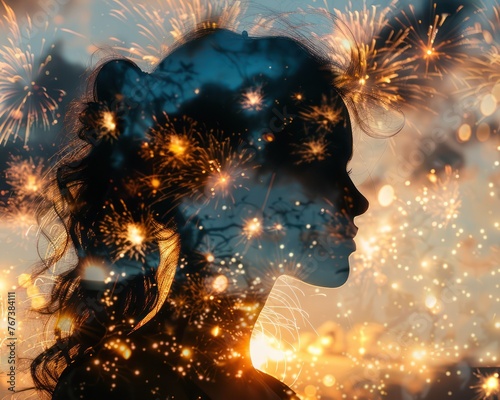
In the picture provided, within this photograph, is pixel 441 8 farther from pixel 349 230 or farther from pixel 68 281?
pixel 68 281

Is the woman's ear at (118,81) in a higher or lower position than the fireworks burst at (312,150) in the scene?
higher

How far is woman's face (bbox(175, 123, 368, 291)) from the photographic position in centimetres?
202

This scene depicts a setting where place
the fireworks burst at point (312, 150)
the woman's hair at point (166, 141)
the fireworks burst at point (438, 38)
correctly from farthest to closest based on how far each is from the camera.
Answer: the fireworks burst at point (438, 38) → the fireworks burst at point (312, 150) → the woman's hair at point (166, 141)

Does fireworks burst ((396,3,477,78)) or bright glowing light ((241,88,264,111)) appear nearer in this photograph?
bright glowing light ((241,88,264,111))

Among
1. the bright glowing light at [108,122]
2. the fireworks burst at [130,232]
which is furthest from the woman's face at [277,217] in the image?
the bright glowing light at [108,122]

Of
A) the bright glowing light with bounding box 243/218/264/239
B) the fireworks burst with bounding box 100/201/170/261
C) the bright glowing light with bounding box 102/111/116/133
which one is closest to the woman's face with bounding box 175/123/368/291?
the bright glowing light with bounding box 243/218/264/239

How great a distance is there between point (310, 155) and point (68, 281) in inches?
39.9

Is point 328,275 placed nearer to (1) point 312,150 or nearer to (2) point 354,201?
(2) point 354,201

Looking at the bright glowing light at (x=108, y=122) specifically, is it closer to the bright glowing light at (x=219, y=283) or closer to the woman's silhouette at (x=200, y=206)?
the woman's silhouette at (x=200, y=206)

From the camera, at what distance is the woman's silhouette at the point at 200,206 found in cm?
199

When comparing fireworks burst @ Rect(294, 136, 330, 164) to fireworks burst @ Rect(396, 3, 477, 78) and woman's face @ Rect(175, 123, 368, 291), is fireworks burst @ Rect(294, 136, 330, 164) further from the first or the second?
fireworks burst @ Rect(396, 3, 477, 78)

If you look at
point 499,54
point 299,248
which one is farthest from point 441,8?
point 299,248

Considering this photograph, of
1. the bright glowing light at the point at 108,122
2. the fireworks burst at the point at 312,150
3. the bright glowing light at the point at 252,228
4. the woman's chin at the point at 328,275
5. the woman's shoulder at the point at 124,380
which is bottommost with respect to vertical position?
the woman's shoulder at the point at 124,380

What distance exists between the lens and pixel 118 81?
6.68 ft
